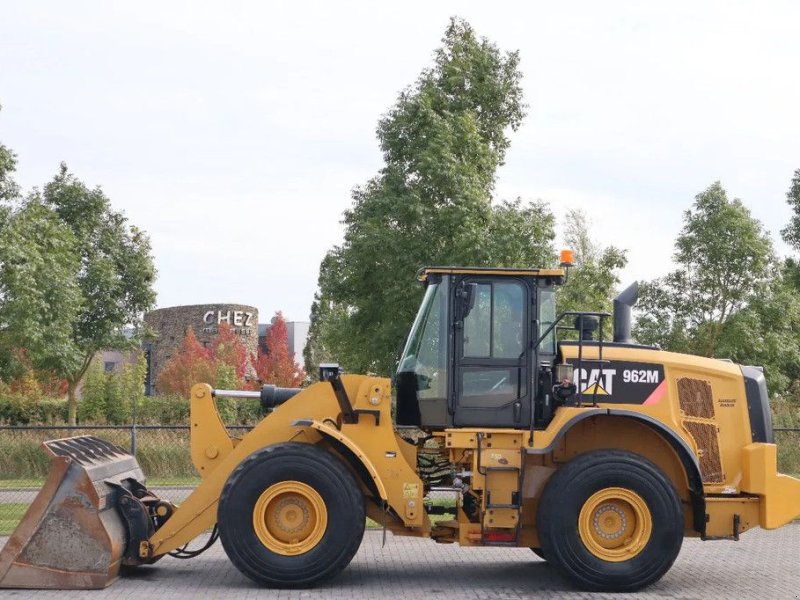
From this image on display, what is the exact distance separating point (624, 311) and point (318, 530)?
3706mm

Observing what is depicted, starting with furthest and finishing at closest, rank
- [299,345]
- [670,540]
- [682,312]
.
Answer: [299,345]
[682,312]
[670,540]

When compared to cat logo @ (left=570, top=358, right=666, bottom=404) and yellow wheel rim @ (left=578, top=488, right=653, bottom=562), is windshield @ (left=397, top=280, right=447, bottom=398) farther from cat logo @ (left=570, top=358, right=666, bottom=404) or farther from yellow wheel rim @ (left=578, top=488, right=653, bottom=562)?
yellow wheel rim @ (left=578, top=488, right=653, bottom=562)

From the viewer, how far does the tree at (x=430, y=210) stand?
26.0 m

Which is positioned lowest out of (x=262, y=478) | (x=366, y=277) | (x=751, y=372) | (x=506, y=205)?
(x=262, y=478)

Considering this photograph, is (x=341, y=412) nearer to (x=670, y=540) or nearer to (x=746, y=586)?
(x=670, y=540)

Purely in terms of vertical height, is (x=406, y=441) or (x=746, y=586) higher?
(x=406, y=441)

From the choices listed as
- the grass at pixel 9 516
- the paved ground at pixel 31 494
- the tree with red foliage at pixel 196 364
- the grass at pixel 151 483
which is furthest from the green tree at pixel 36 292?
the tree with red foliage at pixel 196 364

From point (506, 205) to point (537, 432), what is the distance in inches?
701

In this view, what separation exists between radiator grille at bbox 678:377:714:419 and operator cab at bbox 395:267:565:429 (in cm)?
128

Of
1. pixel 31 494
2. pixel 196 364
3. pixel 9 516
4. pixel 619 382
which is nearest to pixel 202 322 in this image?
pixel 196 364

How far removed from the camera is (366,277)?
27438mm

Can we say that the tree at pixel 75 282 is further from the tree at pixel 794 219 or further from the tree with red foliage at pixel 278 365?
the tree at pixel 794 219

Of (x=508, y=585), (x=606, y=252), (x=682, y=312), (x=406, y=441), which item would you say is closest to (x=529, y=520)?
(x=508, y=585)

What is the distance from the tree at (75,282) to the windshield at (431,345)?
17686 millimetres
